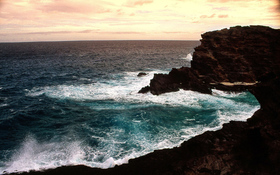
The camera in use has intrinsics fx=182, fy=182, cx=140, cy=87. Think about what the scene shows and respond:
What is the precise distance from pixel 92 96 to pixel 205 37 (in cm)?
2696

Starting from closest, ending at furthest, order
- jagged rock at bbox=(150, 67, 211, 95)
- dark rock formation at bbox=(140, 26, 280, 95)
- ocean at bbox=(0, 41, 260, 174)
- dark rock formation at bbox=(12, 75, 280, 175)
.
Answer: dark rock formation at bbox=(12, 75, 280, 175), ocean at bbox=(0, 41, 260, 174), jagged rock at bbox=(150, 67, 211, 95), dark rock formation at bbox=(140, 26, 280, 95)

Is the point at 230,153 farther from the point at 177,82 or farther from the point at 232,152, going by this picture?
the point at 177,82

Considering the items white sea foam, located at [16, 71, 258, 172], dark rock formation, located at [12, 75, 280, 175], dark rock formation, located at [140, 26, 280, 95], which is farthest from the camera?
dark rock formation, located at [140, 26, 280, 95]

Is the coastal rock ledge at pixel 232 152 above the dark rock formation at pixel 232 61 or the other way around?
the other way around

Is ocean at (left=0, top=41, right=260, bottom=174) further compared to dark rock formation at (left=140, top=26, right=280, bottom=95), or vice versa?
dark rock formation at (left=140, top=26, right=280, bottom=95)

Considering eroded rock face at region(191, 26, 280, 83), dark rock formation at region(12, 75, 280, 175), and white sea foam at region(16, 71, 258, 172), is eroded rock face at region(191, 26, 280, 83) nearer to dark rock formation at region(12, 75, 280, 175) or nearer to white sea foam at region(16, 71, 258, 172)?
white sea foam at region(16, 71, 258, 172)

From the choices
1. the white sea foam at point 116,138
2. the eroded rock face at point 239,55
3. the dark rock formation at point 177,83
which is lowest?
the white sea foam at point 116,138

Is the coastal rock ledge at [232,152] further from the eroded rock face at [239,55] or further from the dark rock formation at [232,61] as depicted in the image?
the eroded rock face at [239,55]

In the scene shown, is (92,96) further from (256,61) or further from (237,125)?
(256,61)

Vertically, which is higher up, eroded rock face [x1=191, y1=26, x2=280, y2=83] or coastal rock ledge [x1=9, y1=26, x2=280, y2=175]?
eroded rock face [x1=191, y1=26, x2=280, y2=83]

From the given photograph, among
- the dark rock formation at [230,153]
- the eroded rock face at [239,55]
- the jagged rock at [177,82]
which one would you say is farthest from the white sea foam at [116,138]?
the eroded rock face at [239,55]

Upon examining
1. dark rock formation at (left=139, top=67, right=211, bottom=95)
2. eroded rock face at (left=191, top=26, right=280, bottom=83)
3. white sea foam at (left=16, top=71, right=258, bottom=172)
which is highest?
eroded rock face at (left=191, top=26, right=280, bottom=83)

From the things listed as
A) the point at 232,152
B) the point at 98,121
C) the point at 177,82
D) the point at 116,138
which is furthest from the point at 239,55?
the point at 116,138

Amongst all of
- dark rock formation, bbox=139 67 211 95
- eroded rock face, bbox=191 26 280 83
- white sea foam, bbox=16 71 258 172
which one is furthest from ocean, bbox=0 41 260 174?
eroded rock face, bbox=191 26 280 83
